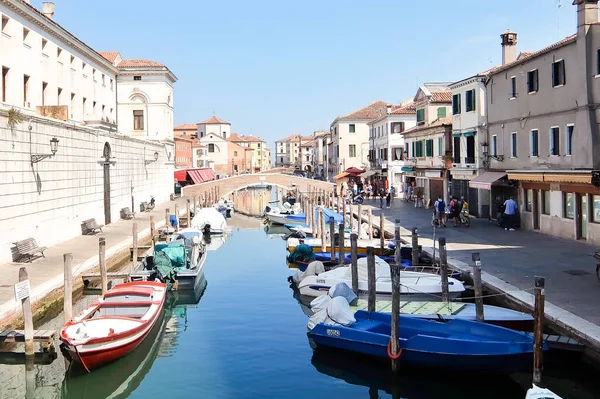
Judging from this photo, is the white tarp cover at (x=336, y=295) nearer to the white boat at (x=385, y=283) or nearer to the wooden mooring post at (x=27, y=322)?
the white boat at (x=385, y=283)

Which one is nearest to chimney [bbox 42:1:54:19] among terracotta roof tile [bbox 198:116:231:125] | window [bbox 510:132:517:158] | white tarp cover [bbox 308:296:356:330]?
window [bbox 510:132:517:158]

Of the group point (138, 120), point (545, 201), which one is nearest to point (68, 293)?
point (545, 201)

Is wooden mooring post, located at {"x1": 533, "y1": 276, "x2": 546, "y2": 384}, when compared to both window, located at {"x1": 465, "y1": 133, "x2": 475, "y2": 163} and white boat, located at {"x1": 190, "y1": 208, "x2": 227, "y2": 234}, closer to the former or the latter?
window, located at {"x1": 465, "y1": 133, "x2": 475, "y2": 163}

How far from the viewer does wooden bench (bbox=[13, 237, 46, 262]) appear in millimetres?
17641

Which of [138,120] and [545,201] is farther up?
[138,120]

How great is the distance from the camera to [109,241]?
2305cm

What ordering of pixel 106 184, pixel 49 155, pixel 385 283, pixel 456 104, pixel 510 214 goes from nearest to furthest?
pixel 385 283, pixel 49 155, pixel 510 214, pixel 106 184, pixel 456 104

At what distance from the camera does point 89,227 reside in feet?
82.1

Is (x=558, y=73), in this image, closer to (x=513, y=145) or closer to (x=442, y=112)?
(x=513, y=145)

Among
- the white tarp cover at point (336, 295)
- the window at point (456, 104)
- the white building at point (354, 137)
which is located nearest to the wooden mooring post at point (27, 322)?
the white tarp cover at point (336, 295)

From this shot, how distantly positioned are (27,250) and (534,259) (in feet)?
46.3

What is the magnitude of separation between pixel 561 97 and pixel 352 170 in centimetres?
2973

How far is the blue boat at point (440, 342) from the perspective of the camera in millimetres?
10266

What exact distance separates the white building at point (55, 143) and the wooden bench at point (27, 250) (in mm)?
267
